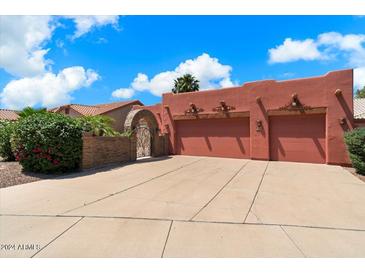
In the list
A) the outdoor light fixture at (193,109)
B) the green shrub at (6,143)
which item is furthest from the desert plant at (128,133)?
the green shrub at (6,143)

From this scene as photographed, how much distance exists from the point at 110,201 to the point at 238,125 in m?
9.85

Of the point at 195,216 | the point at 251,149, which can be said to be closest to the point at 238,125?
the point at 251,149

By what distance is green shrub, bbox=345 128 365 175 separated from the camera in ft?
26.7

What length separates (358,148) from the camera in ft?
27.3

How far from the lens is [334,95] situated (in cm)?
1023

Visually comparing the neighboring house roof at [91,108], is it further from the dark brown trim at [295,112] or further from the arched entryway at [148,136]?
the dark brown trim at [295,112]

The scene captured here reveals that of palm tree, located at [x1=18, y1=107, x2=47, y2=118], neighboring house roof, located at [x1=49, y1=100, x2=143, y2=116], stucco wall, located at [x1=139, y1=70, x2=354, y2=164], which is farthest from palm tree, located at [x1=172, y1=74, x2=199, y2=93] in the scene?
palm tree, located at [x1=18, y1=107, x2=47, y2=118]

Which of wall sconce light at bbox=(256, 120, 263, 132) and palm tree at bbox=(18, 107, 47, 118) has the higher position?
palm tree at bbox=(18, 107, 47, 118)

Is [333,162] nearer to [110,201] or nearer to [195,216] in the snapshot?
[195,216]

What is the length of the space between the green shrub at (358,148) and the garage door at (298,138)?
2182 mm

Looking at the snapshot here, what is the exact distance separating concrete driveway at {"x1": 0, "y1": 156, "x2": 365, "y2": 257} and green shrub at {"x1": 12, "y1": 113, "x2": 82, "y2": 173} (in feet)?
5.13

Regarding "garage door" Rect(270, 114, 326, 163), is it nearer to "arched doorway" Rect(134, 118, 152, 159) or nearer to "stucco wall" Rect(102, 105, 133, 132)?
"arched doorway" Rect(134, 118, 152, 159)

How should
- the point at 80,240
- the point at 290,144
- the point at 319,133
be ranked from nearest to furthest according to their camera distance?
1. the point at 80,240
2. the point at 319,133
3. the point at 290,144

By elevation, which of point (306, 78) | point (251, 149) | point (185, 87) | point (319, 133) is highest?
point (185, 87)
